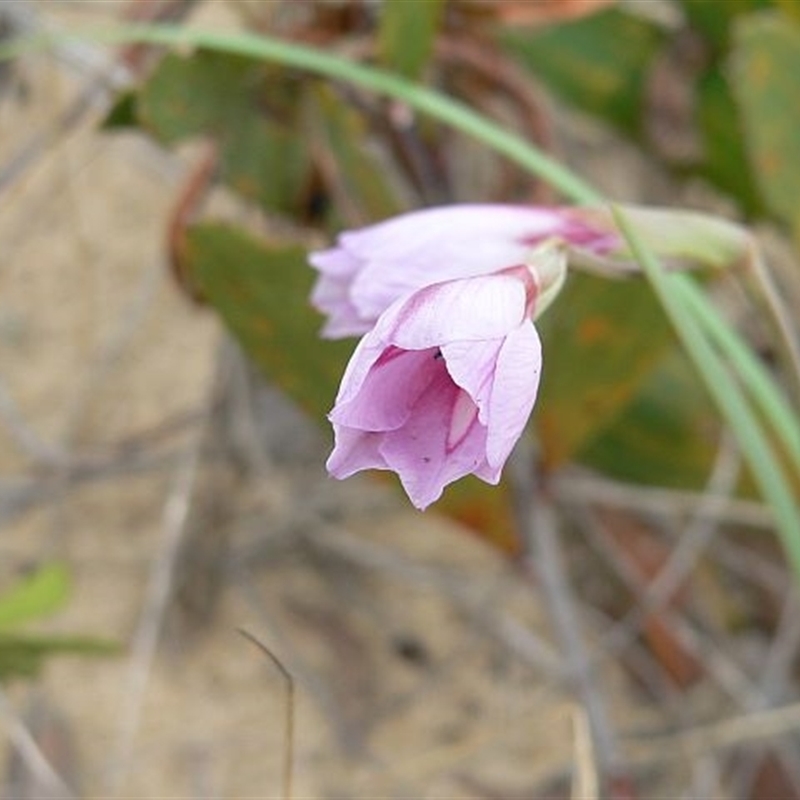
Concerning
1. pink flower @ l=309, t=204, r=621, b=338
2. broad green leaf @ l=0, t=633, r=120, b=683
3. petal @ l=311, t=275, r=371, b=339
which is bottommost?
broad green leaf @ l=0, t=633, r=120, b=683

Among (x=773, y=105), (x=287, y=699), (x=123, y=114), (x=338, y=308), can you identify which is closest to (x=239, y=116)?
(x=123, y=114)

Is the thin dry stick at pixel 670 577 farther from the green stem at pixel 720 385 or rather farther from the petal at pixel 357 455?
the petal at pixel 357 455

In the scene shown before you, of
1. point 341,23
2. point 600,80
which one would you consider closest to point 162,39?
point 341,23

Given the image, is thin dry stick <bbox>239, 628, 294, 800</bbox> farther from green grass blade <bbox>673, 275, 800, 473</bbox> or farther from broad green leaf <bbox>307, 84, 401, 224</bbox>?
broad green leaf <bbox>307, 84, 401, 224</bbox>

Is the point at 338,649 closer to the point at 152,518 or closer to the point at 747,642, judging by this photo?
the point at 152,518

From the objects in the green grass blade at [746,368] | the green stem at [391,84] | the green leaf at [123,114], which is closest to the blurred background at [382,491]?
the green leaf at [123,114]

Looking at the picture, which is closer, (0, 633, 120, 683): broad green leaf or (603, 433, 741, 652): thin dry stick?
(0, 633, 120, 683): broad green leaf

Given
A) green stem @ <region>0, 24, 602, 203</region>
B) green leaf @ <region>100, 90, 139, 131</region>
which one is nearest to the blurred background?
green leaf @ <region>100, 90, 139, 131</region>

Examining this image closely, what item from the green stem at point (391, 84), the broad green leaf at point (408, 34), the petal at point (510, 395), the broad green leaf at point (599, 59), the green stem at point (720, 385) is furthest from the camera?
the broad green leaf at point (599, 59)
